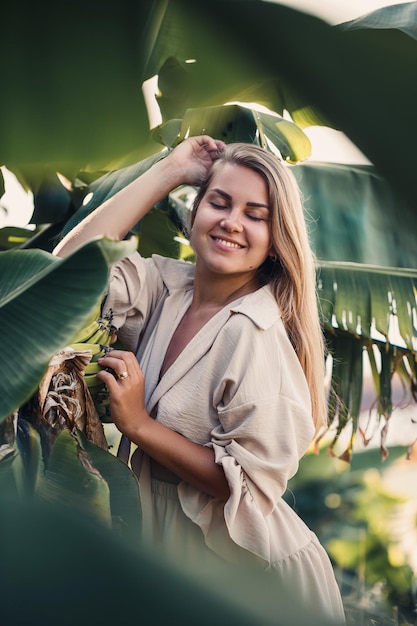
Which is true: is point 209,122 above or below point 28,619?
above

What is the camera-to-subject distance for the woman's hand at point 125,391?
116cm

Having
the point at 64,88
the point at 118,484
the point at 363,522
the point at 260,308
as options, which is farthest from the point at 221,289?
the point at 363,522

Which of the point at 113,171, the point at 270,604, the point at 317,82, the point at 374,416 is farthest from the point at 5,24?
the point at 374,416

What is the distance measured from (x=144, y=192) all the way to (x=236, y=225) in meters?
0.19

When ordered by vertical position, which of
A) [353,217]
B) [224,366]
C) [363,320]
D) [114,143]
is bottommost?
[363,320]

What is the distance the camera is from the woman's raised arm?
1.31 meters

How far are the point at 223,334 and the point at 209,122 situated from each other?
1.78 feet

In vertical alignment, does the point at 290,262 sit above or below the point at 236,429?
above

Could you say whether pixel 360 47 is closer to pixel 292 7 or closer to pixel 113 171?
pixel 292 7

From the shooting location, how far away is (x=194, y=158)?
138cm

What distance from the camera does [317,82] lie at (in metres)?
0.60

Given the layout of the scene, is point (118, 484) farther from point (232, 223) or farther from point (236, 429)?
point (232, 223)

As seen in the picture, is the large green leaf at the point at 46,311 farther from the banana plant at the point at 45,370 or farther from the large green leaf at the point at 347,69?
the large green leaf at the point at 347,69

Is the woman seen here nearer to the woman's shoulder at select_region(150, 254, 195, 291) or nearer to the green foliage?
the woman's shoulder at select_region(150, 254, 195, 291)
